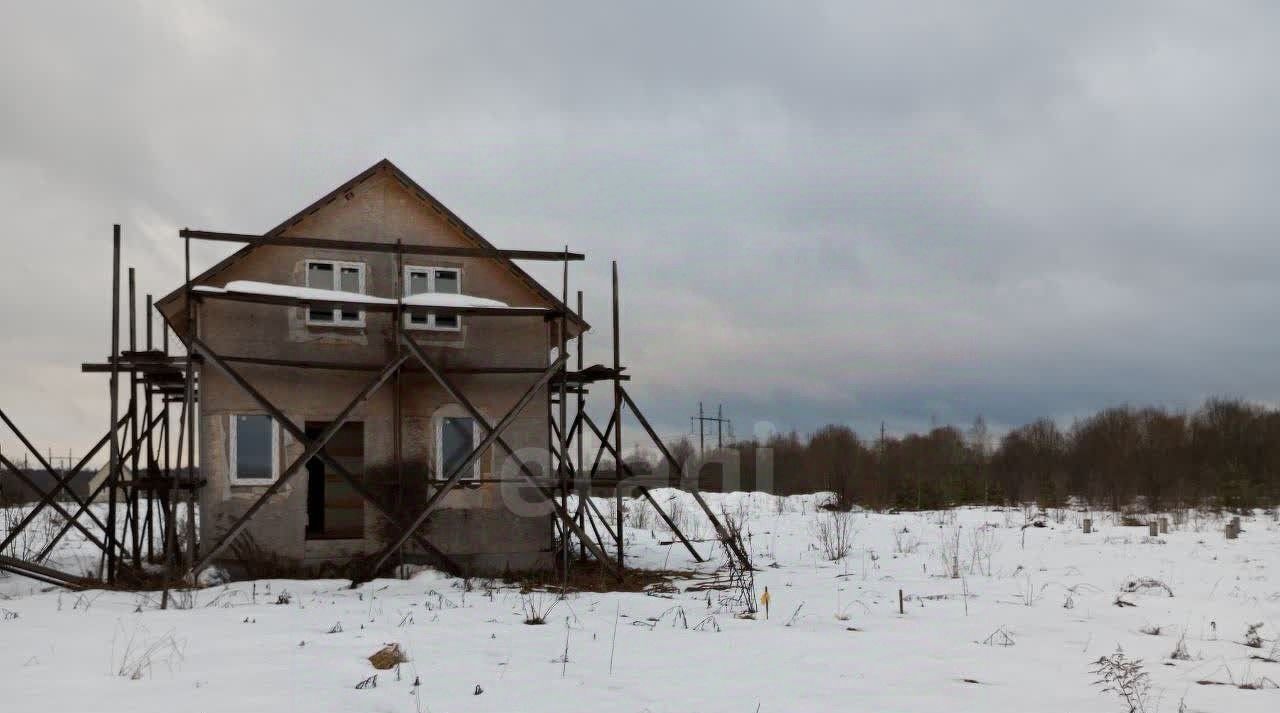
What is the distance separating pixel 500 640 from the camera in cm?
999

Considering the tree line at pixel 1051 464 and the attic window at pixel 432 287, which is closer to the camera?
the attic window at pixel 432 287

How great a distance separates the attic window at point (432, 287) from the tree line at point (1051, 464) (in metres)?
13.8

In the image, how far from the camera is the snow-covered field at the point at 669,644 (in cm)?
776

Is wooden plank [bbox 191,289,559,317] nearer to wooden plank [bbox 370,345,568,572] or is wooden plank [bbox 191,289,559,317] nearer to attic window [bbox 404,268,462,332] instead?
attic window [bbox 404,268,462,332]

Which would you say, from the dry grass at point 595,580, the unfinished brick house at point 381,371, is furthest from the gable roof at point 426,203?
the dry grass at point 595,580

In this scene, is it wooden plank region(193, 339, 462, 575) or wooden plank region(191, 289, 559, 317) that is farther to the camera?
wooden plank region(191, 289, 559, 317)

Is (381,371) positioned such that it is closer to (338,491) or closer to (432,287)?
(432,287)

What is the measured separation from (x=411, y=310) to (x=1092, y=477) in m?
37.4

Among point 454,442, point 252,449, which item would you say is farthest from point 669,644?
point 252,449

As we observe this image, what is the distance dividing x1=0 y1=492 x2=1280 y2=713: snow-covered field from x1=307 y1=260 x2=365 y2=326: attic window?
13.9 ft

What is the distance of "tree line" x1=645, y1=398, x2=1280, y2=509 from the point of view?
37406 millimetres

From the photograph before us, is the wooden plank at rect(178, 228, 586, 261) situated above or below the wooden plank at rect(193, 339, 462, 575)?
above

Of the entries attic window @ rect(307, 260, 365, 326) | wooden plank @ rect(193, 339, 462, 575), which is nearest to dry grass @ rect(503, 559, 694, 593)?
→ wooden plank @ rect(193, 339, 462, 575)

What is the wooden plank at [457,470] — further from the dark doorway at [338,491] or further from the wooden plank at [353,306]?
the dark doorway at [338,491]
